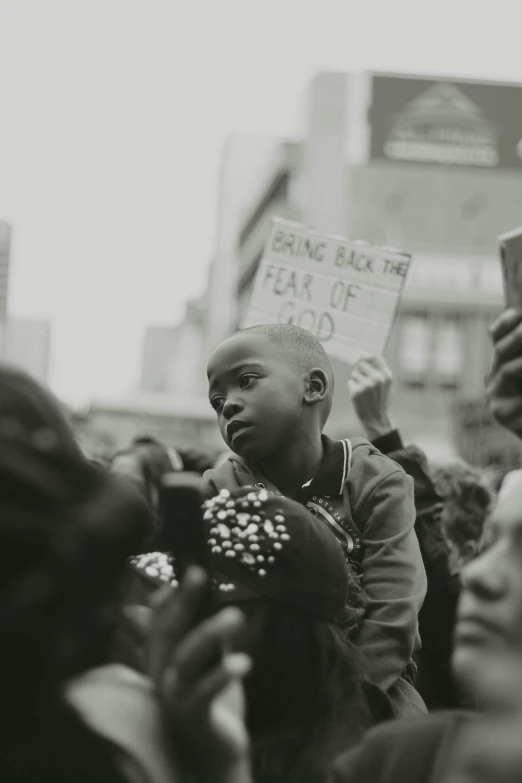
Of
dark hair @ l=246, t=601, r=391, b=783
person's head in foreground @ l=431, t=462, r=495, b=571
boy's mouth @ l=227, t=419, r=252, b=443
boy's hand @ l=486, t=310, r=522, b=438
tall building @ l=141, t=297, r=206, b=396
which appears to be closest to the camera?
boy's hand @ l=486, t=310, r=522, b=438

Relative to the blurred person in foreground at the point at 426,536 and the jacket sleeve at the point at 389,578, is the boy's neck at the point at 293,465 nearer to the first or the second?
the jacket sleeve at the point at 389,578

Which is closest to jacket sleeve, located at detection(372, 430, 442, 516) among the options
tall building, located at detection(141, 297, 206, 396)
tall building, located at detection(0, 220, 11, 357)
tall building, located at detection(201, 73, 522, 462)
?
tall building, located at detection(0, 220, 11, 357)

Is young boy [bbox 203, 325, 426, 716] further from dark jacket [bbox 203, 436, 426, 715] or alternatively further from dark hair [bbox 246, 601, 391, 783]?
dark hair [bbox 246, 601, 391, 783]

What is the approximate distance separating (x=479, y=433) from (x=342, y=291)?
16546 millimetres

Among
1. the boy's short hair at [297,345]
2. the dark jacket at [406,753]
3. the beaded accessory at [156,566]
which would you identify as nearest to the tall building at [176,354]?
the boy's short hair at [297,345]

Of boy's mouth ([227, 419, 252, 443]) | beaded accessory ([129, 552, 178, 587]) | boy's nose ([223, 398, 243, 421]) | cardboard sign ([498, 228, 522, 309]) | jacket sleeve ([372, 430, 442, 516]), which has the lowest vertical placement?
jacket sleeve ([372, 430, 442, 516])

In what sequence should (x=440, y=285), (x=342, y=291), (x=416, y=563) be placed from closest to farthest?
(x=416, y=563) < (x=342, y=291) < (x=440, y=285)

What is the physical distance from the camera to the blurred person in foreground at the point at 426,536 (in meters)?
3.65

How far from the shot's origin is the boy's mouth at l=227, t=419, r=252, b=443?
117 inches

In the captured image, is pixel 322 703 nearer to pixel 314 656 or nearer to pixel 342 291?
pixel 314 656

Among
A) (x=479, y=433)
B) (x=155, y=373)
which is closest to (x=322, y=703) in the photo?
(x=479, y=433)

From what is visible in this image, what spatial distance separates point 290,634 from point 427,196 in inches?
1641

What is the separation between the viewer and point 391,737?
1680 mm

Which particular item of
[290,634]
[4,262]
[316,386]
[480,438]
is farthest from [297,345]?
[480,438]
